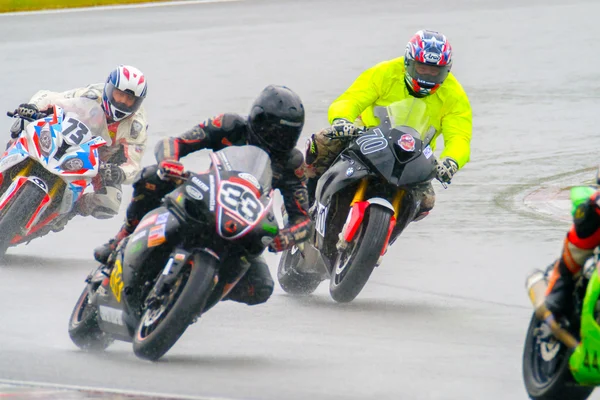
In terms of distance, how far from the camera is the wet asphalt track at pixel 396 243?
21.2 ft

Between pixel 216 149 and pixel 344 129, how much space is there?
5.48 feet

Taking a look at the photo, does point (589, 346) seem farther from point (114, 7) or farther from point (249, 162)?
point (114, 7)

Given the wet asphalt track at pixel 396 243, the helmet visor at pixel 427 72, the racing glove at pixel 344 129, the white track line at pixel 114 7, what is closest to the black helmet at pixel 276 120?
the wet asphalt track at pixel 396 243

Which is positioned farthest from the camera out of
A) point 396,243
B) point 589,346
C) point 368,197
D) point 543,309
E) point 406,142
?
point 396,243

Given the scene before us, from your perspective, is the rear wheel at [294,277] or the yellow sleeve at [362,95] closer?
the yellow sleeve at [362,95]

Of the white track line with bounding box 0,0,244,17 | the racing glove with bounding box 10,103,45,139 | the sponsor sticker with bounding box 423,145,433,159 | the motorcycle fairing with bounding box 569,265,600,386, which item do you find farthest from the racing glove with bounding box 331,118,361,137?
the white track line with bounding box 0,0,244,17

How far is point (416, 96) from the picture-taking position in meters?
8.91

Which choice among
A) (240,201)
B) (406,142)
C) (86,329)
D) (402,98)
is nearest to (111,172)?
(402,98)

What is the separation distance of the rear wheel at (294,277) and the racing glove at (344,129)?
0.97m

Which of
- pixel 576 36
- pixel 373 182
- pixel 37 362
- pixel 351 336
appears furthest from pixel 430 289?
pixel 576 36

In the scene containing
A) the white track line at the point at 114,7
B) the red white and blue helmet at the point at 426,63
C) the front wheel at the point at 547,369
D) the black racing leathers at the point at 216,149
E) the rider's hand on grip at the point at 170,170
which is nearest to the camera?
the front wheel at the point at 547,369

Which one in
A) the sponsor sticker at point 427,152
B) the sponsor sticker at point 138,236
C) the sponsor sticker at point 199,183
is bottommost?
the sponsor sticker at point 427,152

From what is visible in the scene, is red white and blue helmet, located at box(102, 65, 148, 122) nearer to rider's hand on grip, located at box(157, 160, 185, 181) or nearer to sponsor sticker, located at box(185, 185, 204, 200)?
rider's hand on grip, located at box(157, 160, 185, 181)

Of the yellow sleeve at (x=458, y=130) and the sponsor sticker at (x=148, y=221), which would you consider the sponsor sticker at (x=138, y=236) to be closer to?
the sponsor sticker at (x=148, y=221)
